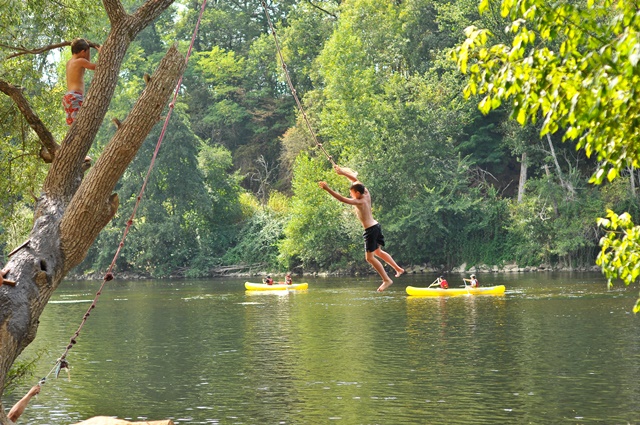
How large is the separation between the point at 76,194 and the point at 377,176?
49440 mm

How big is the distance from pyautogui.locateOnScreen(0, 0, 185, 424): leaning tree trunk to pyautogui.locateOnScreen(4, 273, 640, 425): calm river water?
32.8ft

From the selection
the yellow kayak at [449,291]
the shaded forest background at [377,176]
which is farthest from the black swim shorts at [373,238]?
the shaded forest background at [377,176]

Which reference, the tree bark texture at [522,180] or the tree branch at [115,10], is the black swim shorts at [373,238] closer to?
the tree branch at [115,10]

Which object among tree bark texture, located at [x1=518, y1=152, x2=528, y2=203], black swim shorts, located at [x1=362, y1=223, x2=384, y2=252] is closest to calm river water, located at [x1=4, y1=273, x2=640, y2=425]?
black swim shorts, located at [x1=362, y1=223, x2=384, y2=252]

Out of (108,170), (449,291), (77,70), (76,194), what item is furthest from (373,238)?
(449,291)

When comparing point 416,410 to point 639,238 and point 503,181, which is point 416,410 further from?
point 503,181

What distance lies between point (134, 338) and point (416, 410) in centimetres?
1512

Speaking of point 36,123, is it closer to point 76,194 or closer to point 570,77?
point 76,194

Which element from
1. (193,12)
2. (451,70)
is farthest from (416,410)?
(193,12)

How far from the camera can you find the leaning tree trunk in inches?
373

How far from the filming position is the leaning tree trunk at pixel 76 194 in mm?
9477

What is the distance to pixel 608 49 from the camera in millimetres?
5887

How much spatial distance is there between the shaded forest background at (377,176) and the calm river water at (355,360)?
13439 millimetres

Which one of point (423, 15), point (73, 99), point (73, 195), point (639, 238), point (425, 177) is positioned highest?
point (423, 15)
